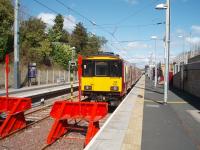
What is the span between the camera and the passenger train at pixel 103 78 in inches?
737

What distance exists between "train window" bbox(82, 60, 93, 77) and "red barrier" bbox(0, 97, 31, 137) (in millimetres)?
6009

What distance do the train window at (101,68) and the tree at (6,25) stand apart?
21.8 m

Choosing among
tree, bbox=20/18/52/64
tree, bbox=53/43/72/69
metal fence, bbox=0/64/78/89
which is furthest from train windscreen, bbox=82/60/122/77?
tree, bbox=53/43/72/69

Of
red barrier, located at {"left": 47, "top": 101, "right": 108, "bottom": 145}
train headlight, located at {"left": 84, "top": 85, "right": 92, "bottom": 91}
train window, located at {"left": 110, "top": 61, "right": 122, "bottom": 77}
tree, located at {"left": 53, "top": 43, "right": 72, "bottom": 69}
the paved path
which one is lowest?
the paved path

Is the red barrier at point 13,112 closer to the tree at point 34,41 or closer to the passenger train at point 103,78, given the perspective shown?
the passenger train at point 103,78

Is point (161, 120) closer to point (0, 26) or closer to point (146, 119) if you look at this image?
point (146, 119)

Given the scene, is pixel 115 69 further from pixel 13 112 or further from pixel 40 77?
pixel 40 77

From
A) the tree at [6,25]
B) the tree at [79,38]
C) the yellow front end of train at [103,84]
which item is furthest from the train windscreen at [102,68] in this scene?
the tree at [79,38]

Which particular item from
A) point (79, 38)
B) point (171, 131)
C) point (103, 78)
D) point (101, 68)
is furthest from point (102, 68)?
point (79, 38)

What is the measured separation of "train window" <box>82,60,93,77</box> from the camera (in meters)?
19.0

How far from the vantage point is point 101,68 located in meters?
19.0

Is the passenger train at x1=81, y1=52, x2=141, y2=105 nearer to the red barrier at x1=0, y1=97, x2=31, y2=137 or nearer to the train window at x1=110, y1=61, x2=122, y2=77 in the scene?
the train window at x1=110, y1=61, x2=122, y2=77

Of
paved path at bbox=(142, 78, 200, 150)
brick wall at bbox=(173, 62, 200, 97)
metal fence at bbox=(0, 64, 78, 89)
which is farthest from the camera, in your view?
metal fence at bbox=(0, 64, 78, 89)

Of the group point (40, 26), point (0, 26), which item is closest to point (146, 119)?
point (0, 26)
